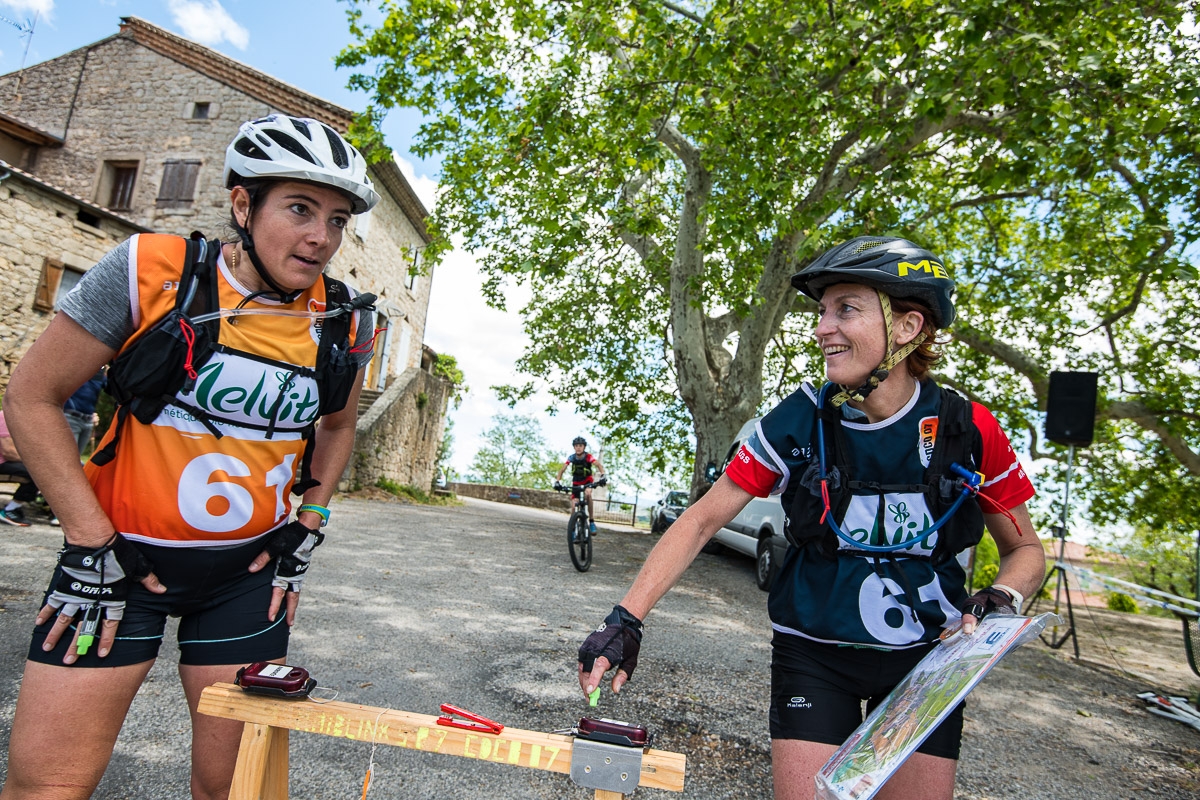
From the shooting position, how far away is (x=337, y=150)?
1.96 meters

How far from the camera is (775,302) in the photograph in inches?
478

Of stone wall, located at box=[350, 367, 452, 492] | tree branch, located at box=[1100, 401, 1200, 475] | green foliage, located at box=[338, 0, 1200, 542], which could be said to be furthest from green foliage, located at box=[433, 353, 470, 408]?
tree branch, located at box=[1100, 401, 1200, 475]

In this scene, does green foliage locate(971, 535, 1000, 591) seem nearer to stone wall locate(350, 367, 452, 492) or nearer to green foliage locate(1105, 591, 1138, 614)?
green foliage locate(1105, 591, 1138, 614)

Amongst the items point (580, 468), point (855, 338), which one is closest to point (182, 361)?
point (855, 338)

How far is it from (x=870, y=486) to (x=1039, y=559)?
60 cm

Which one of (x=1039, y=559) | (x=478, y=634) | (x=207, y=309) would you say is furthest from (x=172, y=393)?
(x=478, y=634)

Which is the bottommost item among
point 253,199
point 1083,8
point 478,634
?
point 478,634

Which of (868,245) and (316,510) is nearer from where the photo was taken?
(868,245)

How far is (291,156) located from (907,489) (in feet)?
5.95

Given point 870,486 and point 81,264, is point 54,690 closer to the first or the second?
point 870,486

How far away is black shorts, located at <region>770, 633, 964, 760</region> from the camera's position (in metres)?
1.78

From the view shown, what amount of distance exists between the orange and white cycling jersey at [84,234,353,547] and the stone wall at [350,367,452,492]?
12617 mm

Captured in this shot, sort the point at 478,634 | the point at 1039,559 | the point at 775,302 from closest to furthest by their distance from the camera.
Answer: the point at 1039,559 < the point at 478,634 < the point at 775,302

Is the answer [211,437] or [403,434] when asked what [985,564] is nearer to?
[403,434]
